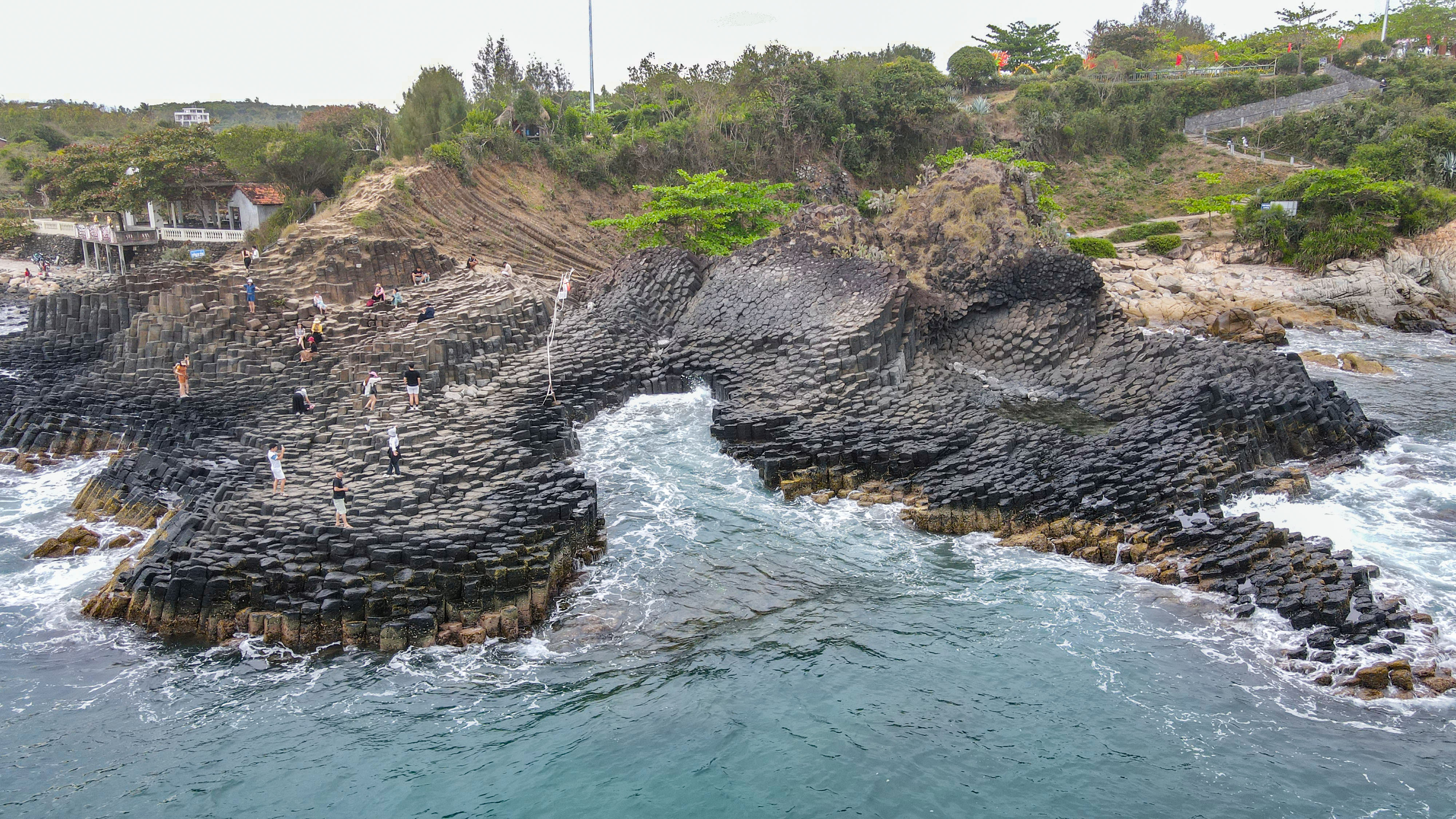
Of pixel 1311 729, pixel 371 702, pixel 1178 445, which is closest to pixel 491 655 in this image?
pixel 371 702

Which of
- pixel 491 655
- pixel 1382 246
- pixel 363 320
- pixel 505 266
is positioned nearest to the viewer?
pixel 491 655

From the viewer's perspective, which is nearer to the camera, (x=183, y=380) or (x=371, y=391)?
(x=371, y=391)

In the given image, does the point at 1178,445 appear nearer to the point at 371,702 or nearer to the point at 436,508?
the point at 436,508

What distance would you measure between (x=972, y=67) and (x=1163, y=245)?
33.1 meters

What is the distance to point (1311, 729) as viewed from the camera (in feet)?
52.5

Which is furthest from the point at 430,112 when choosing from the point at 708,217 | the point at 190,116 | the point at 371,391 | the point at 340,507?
the point at 190,116

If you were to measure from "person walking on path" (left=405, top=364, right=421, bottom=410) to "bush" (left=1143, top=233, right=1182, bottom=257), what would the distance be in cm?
4458

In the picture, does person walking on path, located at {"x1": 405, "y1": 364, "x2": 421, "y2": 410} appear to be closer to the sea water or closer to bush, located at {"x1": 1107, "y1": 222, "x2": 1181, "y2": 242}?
the sea water

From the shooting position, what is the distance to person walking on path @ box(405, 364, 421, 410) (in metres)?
27.4

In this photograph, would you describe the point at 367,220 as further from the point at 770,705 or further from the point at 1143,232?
the point at 1143,232

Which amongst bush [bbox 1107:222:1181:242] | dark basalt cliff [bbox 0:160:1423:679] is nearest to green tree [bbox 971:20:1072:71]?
bush [bbox 1107:222:1181:242]

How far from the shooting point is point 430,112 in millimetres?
53156

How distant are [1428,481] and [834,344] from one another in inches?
647

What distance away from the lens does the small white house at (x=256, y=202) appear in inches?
2124
